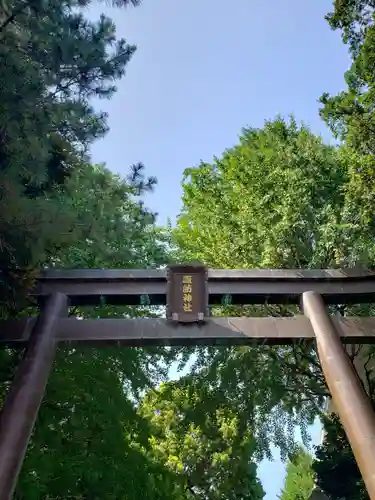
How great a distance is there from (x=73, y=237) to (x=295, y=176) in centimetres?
649

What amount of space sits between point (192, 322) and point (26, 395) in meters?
2.25

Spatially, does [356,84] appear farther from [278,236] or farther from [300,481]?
[300,481]

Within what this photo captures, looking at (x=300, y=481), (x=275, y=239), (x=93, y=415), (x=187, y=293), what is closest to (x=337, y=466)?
(x=275, y=239)

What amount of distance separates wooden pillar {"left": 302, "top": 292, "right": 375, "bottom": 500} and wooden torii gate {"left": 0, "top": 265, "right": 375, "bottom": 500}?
0.01 m

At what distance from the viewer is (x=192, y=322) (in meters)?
6.25

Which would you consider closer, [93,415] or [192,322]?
[192,322]

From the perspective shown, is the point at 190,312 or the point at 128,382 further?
the point at 128,382

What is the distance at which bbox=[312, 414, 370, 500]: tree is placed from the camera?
1187 centimetres

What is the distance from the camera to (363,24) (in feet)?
26.5

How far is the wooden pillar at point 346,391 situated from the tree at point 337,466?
7.40 meters

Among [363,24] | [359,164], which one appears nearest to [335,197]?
[359,164]

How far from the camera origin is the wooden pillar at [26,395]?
14.1ft

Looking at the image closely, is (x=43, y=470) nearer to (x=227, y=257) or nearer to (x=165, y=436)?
(x=227, y=257)

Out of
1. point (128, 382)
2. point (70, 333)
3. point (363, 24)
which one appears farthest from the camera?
point (128, 382)
